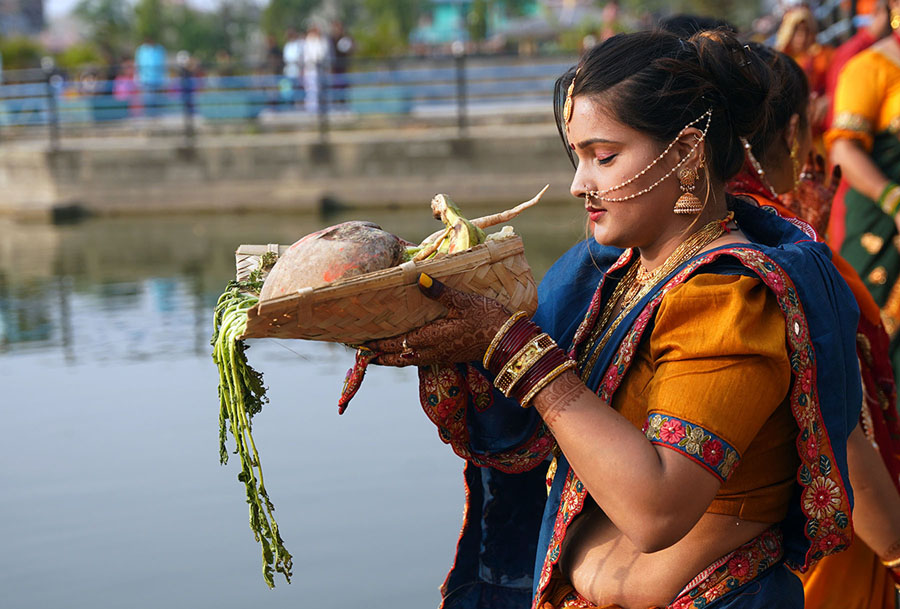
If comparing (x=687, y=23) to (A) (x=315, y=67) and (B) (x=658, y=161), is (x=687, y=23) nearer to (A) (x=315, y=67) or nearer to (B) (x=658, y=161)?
(B) (x=658, y=161)

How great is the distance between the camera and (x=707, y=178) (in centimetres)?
186

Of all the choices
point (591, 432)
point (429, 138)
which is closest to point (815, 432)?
point (591, 432)

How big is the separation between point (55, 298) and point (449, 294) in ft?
24.4

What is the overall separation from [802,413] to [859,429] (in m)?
0.50

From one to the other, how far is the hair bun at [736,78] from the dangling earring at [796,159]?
29.5 inches

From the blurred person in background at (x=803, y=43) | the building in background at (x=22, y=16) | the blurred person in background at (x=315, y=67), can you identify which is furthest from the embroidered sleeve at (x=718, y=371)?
the building in background at (x=22, y=16)

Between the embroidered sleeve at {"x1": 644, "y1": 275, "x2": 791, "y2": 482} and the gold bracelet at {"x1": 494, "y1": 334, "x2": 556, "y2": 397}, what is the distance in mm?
177

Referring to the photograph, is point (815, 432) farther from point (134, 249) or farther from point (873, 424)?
point (134, 249)

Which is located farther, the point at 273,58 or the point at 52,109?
the point at 273,58

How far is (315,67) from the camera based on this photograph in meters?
15.3

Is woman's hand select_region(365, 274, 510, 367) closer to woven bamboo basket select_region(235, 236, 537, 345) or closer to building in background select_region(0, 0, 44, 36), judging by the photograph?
woven bamboo basket select_region(235, 236, 537, 345)

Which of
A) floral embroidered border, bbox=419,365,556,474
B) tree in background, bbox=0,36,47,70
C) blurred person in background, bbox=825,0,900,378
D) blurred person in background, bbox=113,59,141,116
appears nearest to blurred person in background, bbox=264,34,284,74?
blurred person in background, bbox=113,59,141,116

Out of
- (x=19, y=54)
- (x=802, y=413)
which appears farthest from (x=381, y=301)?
(x=19, y=54)

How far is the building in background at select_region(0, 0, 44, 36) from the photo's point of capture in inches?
2461
